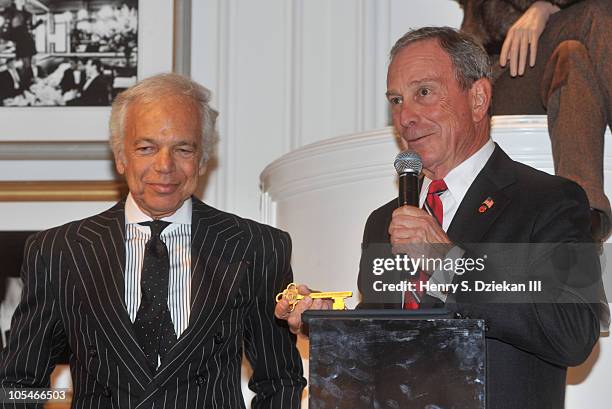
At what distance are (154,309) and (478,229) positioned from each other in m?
0.67

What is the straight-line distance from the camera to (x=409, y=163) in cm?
204

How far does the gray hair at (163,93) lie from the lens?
249cm

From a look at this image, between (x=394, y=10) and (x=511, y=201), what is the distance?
1752mm

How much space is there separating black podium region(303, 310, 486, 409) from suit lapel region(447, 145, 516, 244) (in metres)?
0.32

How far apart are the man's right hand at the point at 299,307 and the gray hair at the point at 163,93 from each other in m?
0.54

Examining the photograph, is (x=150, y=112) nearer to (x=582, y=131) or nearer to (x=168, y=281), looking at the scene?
(x=168, y=281)

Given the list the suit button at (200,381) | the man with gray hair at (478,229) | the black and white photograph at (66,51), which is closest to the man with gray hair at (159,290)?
the suit button at (200,381)

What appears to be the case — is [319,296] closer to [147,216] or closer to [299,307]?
[299,307]

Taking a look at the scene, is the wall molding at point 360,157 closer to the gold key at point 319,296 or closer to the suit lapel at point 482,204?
the suit lapel at point 482,204

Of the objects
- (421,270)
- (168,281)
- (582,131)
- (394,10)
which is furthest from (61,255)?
(394,10)

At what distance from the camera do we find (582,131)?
2666 mm

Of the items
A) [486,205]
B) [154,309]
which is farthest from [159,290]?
[486,205]

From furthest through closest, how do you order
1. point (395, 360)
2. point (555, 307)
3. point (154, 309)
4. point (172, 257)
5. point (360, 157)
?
point (360, 157) → point (172, 257) → point (154, 309) → point (555, 307) → point (395, 360)

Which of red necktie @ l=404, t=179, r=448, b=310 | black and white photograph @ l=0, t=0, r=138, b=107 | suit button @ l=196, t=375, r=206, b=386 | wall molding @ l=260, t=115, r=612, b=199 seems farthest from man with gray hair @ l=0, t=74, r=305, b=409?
black and white photograph @ l=0, t=0, r=138, b=107
